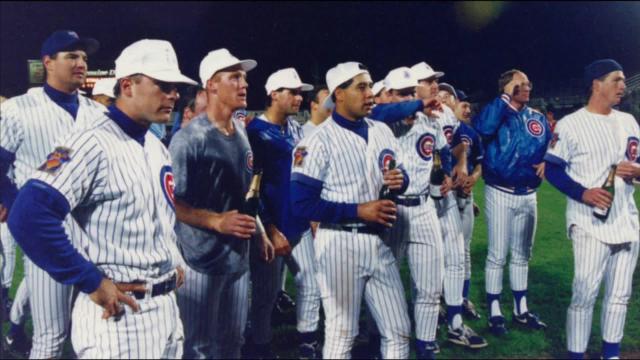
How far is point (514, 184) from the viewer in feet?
13.4

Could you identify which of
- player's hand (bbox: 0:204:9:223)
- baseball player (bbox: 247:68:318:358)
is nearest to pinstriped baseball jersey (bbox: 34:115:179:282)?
baseball player (bbox: 247:68:318:358)

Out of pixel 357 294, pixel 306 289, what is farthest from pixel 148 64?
pixel 306 289

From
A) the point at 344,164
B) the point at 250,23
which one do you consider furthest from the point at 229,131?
the point at 250,23

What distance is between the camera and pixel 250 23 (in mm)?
8141

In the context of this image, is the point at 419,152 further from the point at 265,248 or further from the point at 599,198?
the point at 265,248

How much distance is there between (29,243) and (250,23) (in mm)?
6950

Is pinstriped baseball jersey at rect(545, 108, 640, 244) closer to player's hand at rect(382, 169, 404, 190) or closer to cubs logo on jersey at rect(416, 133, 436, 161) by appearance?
cubs logo on jersey at rect(416, 133, 436, 161)

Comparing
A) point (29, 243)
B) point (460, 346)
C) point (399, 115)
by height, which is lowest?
point (460, 346)

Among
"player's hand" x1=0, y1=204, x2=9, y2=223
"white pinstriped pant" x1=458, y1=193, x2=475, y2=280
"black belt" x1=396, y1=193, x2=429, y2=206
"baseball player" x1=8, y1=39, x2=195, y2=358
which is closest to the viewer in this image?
"baseball player" x1=8, y1=39, x2=195, y2=358

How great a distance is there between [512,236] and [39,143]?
298 cm

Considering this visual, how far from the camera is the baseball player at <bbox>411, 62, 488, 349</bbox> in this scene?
3615 millimetres

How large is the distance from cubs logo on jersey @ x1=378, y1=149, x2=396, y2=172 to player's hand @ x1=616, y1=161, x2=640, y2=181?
125cm

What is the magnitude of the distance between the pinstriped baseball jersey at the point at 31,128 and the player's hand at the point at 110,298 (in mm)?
1403

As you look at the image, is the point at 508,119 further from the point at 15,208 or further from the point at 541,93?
the point at 541,93
